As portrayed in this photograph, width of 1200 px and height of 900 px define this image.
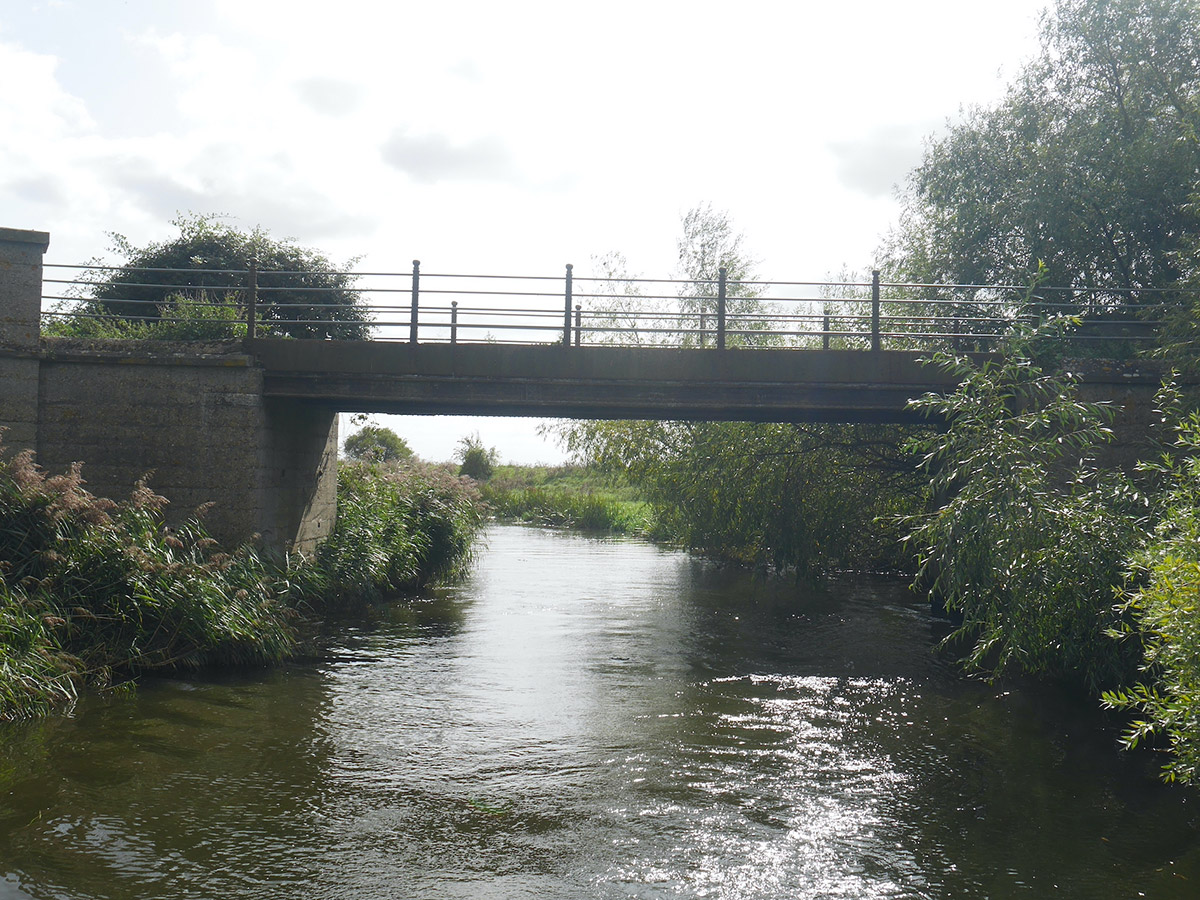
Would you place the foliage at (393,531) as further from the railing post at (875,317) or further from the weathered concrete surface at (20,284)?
the railing post at (875,317)

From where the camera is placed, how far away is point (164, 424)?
13.5 metres

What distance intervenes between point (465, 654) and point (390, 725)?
11.4ft

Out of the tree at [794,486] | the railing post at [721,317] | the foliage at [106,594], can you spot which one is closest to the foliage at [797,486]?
the tree at [794,486]

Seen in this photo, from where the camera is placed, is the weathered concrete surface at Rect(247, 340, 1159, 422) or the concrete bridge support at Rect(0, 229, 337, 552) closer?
the concrete bridge support at Rect(0, 229, 337, 552)

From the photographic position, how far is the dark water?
240 inches

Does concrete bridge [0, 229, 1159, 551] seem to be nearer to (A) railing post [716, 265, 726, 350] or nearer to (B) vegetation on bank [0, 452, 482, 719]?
(A) railing post [716, 265, 726, 350]

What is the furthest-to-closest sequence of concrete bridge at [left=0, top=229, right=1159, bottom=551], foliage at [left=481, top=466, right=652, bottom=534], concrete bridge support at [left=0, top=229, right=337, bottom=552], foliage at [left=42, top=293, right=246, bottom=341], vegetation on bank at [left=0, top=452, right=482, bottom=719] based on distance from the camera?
foliage at [left=481, top=466, right=652, bottom=534] → foliage at [left=42, top=293, right=246, bottom=341] → concrete bridge at [left=0, top=229, right=1159, bottom=551] → concrete bridge support at [left=0, top=229, right=337, bottom=552] → vegetation on bank at [left=0, top=452, right=482, bottom=719]

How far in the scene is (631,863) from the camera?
631 cm

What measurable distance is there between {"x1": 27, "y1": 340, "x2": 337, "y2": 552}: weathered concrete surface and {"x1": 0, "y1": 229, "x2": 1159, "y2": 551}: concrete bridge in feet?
0.06

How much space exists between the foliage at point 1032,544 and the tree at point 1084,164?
264 inches

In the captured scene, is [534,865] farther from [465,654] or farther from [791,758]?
[465,654]

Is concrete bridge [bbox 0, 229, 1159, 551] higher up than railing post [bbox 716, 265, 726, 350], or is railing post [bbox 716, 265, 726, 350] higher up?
railing post [bbox 716, 265, 726, 350]

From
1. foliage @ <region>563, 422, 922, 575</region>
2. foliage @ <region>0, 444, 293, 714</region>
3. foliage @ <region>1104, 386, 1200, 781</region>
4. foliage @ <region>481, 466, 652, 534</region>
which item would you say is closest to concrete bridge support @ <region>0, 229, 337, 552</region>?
foliage @ <region>0, 444, 293, 714</region>

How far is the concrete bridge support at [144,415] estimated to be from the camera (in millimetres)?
13109
